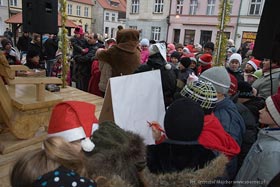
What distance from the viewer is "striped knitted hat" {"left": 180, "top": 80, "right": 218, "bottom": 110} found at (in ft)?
4.20

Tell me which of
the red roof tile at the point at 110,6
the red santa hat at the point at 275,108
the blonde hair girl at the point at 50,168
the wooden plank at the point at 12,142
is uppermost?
the red roof tile at the point at 110,6

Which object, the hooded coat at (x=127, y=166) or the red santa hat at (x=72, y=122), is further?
the red santa hat at (x=72, y=122)

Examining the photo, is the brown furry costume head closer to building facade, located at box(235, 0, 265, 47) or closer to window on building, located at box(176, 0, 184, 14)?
building facade, located at box(235, 0, 265, 47)

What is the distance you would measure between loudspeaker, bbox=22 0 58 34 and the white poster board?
2969mm

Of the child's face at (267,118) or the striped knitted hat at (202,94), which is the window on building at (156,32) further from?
the child's face at (267,118)

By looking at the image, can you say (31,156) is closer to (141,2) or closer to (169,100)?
(169,100)

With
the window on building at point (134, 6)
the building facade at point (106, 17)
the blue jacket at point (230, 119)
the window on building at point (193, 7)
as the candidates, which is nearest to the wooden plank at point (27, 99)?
the blue jacket at point (230, 119)

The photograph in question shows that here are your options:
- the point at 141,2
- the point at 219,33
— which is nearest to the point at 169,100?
the point at 219,33

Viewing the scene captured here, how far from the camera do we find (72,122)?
115 centimetres

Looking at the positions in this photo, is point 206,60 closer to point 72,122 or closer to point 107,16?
point 72,122

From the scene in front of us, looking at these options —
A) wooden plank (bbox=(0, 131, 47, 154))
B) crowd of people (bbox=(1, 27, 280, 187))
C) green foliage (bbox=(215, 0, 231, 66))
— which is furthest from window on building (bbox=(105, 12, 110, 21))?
crowd of people (bbox=(1, 27, 280, 187))

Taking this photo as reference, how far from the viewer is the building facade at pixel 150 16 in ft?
66.0

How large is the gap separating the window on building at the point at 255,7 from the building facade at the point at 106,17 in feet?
61.8

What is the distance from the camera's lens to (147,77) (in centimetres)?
170
